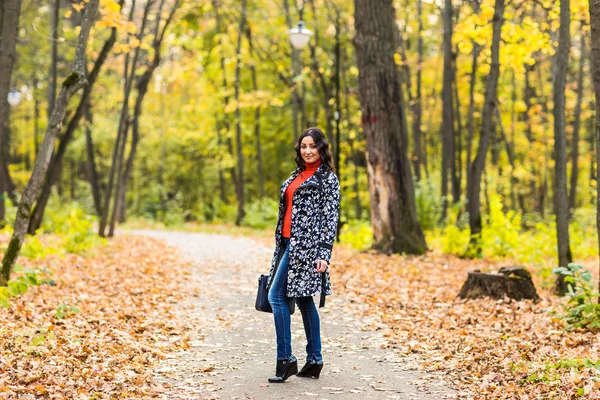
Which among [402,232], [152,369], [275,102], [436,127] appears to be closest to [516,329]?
[152,369]

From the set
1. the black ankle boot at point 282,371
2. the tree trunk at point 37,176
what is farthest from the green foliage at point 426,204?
the black ankle boot at point 282,371

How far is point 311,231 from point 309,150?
671 millimetres

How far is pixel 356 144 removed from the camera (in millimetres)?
23094

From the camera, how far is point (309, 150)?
5246mm

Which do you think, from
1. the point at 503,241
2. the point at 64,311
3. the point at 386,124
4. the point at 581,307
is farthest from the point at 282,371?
the point at 503,241

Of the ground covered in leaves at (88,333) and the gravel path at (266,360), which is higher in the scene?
the ground covered in leaves at (88,333)

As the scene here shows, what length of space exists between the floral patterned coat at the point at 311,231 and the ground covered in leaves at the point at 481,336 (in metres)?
1.54

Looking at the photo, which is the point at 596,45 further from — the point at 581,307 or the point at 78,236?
the point at 78,236

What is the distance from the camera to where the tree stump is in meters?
8.38

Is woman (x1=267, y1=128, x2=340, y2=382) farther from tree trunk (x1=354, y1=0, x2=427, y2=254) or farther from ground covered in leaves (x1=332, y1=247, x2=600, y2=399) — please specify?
tree trunk (x1=354, y1=0, x2=427, y2=254)

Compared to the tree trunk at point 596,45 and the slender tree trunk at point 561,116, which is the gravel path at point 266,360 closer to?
the tree trunk at point 596,45

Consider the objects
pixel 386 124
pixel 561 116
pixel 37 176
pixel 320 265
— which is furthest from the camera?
pixel 386 124

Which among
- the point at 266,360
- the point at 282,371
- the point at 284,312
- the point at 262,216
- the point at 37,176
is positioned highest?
the point at 37,176

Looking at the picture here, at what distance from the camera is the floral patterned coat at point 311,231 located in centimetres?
515
